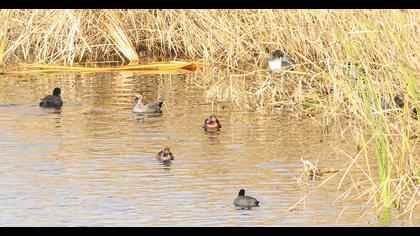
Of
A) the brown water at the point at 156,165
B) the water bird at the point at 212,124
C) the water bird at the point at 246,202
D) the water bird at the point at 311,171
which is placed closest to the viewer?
the brown water at the point at 156,165

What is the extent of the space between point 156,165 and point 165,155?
0.28 metres

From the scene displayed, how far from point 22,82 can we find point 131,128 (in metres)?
7.26

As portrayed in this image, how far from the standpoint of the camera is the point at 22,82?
26.2 m

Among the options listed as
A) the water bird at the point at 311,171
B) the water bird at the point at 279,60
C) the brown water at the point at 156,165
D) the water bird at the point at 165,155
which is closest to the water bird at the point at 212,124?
the brown water at the point at 156,165

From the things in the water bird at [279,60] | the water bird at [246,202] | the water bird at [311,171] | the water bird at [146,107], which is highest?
the water bird at [279,60]

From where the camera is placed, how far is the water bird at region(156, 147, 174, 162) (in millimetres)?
16047

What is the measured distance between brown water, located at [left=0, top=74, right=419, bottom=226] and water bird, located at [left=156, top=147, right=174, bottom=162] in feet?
0.49

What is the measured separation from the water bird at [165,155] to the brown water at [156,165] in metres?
0.15

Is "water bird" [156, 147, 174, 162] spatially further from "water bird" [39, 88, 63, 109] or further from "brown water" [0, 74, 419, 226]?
"water bird" [39, 88, 63, 109]

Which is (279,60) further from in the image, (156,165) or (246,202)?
(246,202)

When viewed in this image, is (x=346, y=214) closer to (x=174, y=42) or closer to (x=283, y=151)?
A: (x=283, y=151)

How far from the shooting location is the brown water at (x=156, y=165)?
12.4 m

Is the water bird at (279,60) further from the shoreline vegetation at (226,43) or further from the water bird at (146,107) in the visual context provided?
the water bird at (146,107)
